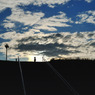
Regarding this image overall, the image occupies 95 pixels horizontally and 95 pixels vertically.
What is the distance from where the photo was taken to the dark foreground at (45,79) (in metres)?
18.0

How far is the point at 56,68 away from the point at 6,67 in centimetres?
549

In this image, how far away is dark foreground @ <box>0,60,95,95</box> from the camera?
18.0 metres

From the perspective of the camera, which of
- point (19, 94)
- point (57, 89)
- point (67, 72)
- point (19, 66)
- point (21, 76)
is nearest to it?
point (19, 94)

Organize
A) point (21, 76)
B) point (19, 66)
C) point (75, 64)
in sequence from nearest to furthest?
point (21, 76), point (19, 66), point (75, 64)

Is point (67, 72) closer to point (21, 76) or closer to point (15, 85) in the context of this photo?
point (21, 76)

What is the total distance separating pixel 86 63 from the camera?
28141 mm

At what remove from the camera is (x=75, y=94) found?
17250 mm

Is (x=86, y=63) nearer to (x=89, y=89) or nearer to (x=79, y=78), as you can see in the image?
(x=79, y=78)

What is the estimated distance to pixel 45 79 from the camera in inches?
816

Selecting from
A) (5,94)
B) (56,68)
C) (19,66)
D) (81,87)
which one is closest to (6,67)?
(19,66)

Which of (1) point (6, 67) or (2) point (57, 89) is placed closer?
(2) point (57, 89)

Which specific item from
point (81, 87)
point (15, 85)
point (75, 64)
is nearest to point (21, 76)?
point (15, 85)

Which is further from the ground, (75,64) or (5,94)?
(75,64)

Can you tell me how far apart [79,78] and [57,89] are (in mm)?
3782
